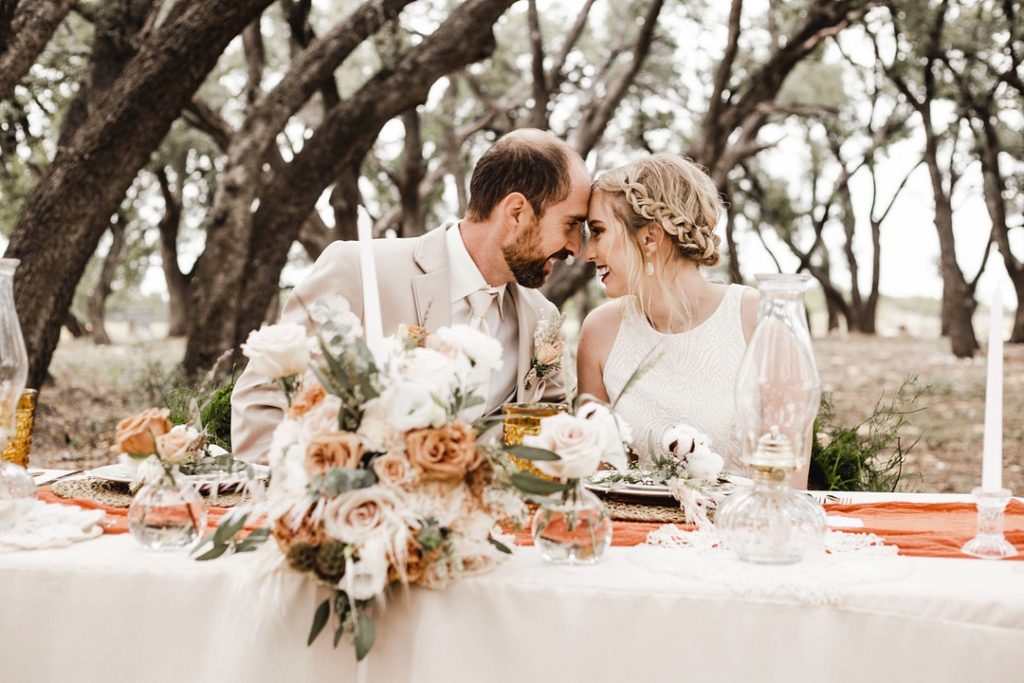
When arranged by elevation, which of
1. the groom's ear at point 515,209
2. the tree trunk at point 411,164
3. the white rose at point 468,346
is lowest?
the white rose at point 468,346

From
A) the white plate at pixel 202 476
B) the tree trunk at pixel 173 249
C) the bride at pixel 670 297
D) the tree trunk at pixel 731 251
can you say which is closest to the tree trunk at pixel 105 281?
the tree trunk at pixel 173 249

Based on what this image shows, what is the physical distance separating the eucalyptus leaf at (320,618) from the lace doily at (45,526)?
0.63m

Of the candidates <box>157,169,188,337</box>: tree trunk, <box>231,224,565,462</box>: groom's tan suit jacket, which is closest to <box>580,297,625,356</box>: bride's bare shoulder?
<box>231,224,565,462</box>: groom's tan suit jacket

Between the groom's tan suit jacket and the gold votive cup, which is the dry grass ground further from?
the gold votive cup

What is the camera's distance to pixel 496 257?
3658mm

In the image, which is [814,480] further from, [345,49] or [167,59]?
[345,49]

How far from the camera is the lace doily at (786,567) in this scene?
66.5 inches

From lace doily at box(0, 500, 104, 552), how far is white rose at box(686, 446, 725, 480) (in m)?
1.29

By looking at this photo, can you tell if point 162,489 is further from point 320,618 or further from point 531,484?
point 531,484

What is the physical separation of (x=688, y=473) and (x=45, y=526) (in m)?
1.39

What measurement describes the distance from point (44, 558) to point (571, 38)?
35.0 ft

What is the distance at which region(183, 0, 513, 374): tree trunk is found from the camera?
7500mm

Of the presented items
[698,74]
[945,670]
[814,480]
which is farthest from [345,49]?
[698,74]

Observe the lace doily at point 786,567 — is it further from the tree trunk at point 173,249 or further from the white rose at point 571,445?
the tree trunk at point 173,249
